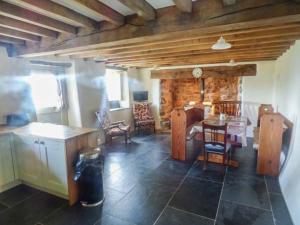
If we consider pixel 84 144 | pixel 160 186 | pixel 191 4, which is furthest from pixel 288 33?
pixel 84 144

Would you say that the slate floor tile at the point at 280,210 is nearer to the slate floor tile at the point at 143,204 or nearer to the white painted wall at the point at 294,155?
the white painted wall at the point at 294,155

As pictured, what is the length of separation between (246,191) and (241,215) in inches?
23.2

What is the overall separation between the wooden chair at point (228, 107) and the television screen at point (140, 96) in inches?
88.2

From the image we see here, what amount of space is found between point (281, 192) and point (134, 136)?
3.94m

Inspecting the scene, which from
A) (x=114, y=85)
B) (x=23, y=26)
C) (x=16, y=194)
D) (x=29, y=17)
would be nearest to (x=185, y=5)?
(x=29, y=17)

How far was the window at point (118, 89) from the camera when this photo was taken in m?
5.85

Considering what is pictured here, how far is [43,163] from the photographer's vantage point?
263 cm

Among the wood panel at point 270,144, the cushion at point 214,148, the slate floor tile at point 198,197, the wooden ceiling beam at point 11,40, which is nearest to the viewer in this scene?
the slate floor tile at point 198,197

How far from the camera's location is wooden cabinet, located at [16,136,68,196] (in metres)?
2.47

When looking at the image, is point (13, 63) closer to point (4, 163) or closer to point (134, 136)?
point (4, 163)

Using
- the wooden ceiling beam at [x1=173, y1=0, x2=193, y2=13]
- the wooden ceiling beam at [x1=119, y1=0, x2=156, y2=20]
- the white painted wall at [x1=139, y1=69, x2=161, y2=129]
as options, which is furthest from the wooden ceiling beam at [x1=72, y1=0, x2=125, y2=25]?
the white painted wall at [x1=139, y1=69, x2=161, y2=129]

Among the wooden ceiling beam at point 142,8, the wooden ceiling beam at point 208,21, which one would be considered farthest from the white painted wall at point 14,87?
the wooden ceiling beam at point 142,8

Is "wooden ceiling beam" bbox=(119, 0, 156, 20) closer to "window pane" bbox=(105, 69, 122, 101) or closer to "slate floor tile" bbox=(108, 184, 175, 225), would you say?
"slate floor tile" bbox=(108, 184, 175, 225)

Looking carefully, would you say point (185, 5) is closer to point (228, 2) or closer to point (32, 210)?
point (228, 2)
